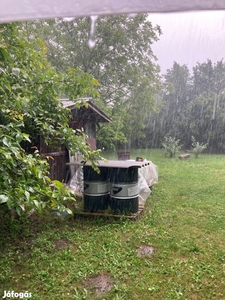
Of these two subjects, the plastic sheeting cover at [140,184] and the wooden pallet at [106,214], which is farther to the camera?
the plastic sheeting cover at [140,184]

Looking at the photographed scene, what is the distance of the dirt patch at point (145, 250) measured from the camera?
274cm

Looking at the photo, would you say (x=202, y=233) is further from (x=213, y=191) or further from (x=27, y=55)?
(x=27, y=55)

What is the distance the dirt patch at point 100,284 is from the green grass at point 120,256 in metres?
0.03

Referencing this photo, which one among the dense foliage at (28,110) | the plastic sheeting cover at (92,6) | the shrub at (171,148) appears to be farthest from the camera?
the shrub at (171,148)

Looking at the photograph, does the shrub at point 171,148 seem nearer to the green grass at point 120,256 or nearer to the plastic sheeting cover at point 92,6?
the green grass at point 120,256

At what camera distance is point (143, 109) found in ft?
36.1

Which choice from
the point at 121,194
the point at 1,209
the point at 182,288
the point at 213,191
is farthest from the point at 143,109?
the point at 182,288

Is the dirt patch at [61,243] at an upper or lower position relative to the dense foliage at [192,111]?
lower

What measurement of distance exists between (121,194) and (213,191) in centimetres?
300

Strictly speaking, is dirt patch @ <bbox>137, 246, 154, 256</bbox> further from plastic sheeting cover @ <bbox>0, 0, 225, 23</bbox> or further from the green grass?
plastic sheeting cover @ <bbox>0, 0, 225, 23</bbox>

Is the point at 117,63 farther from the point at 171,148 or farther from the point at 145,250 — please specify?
the point at 145,250

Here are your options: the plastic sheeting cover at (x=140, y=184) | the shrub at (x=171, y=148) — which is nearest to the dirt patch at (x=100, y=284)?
the plastic sheeting cover at (x=140, y=184)

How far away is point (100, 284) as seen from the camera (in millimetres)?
2225

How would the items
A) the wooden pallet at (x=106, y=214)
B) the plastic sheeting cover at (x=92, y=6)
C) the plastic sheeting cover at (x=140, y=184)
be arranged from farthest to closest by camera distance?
1. the plastic sheeting cover at (x=140, y=184)
2. the wooden pallet at (x=106, y=214)
3. the plastic sheeting cover at (x=92, y=6)
